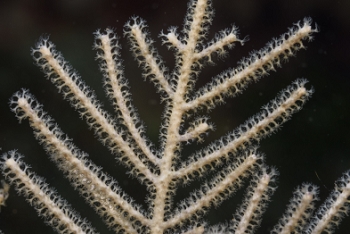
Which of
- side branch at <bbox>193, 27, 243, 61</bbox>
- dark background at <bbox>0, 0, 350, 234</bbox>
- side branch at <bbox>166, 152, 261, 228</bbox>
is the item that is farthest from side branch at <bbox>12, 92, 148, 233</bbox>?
dark background at <bbox>0, 0, 350, 234</bbox>

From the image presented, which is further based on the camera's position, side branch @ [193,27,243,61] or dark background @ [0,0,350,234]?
dark background @ [0,0,350,234]

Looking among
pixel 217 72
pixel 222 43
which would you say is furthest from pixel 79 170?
pixel 217 72

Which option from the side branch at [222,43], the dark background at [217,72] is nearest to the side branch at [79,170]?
the side branch at [222,43]

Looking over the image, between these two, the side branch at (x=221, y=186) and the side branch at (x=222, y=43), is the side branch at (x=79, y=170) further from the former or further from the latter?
the side branch at (x=222, y=43)

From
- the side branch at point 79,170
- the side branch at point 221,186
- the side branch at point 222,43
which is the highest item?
the side branch at point 222,43

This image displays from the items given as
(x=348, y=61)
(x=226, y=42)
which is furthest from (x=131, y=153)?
(x=348, y=61)

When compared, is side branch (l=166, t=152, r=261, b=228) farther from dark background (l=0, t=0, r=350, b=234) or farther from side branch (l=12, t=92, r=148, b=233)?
dark background (l=0, t=0, r=350, b=234)

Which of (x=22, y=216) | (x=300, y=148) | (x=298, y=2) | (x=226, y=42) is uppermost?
(x=298, y=2)

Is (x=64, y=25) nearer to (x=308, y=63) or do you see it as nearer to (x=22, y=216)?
(x=22, y=216)

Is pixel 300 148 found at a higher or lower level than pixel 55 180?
lower
